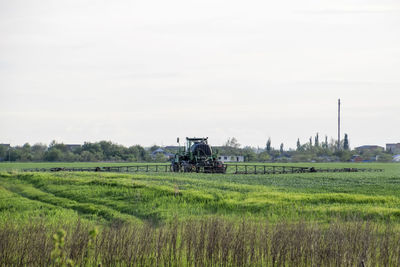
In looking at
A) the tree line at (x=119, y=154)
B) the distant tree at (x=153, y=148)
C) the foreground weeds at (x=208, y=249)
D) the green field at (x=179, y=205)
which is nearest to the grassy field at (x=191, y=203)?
the green field at (x=179, y=205)

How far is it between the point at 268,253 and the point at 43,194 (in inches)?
849

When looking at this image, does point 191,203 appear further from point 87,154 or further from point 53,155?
point 53,155

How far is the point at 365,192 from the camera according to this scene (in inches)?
1220

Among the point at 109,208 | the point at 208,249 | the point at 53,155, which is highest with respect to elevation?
the point at 53,155

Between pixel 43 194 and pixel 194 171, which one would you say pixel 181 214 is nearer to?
pixel 43 194

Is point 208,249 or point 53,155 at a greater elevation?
point 53,155

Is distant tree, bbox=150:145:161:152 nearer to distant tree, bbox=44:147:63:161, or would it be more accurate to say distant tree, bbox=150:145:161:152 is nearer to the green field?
distant tree, bbox=44:147:63:161

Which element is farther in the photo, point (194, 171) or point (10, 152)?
point (10, 152)

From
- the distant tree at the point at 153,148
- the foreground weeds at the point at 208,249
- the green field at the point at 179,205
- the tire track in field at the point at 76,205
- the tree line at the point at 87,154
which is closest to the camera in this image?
the foreground weeds at the point at 208,249

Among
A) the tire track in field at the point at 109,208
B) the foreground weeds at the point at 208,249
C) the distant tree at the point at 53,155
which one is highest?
the distant tree at the point at 53,155

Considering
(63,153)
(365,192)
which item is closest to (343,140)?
(63,153)

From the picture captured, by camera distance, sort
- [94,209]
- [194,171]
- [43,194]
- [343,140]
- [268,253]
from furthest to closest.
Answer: [343,140] < [194,171] < [43,194] < [94,209] < [268,253]

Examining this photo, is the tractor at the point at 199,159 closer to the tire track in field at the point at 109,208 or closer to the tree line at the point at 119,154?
the tire track in field at the point at 109,208

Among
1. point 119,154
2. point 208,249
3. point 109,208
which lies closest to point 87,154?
point 119,154
